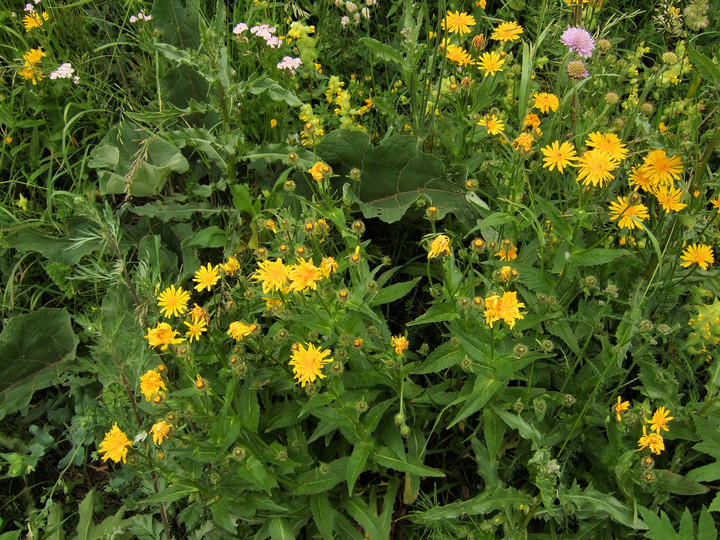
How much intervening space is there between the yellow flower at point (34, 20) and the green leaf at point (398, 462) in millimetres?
2925

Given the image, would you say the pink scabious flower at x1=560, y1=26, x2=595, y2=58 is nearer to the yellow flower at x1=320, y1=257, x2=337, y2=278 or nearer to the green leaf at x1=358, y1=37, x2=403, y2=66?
the green leaf at x1=358, y1=37, x2=403, y2=66

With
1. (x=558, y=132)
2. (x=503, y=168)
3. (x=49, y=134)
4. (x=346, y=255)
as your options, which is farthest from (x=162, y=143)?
(x=558, y=132)

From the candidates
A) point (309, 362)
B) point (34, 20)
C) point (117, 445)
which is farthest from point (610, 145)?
point (34, 20)

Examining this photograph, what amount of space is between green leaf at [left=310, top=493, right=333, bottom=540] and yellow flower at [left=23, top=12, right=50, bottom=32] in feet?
9.53

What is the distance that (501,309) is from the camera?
1.75m

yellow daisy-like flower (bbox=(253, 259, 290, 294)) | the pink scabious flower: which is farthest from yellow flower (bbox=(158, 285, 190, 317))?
the pink scabious flower

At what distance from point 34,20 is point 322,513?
120 inches

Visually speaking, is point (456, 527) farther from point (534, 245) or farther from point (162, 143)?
point (162, 143)

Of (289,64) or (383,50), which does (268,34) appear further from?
(383,50)

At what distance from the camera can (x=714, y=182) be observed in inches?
83.4

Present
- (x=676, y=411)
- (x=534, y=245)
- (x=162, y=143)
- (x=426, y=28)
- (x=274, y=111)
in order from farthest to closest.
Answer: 1. (x=426, y=28)
2. (x=274, y=111)
3. (x=162, y=143)
4. (x=534, y=245)
5. (x=676, y=411)

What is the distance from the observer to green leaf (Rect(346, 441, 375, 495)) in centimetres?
184

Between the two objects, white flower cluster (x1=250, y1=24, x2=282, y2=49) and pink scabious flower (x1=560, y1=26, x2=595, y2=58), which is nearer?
pink scabious flower (x1=560, y1=26, x2=595, y2=58)

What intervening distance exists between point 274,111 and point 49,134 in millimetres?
1286
